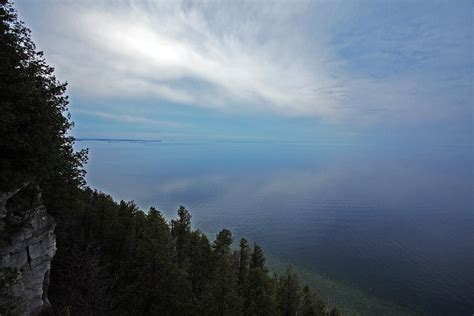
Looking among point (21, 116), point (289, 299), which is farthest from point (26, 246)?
point (289, 299)

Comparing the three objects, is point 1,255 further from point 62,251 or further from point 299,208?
point 299,208

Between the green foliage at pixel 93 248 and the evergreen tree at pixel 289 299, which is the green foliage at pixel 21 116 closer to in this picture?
the green foliage at pixel 93 248

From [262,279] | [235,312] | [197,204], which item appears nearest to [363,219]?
[197,204]

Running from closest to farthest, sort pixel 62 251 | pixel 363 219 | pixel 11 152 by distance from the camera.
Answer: pixel 11 152
pixel 62 251
pixel 363 219

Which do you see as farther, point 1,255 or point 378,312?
point 378,312

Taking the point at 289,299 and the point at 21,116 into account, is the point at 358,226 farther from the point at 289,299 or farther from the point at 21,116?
the point at 21,116

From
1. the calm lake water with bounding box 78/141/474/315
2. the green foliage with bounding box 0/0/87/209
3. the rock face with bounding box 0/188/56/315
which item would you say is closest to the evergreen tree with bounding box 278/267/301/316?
the calm lake water with bounding box 78/141/474/315

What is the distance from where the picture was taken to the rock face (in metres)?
13.9

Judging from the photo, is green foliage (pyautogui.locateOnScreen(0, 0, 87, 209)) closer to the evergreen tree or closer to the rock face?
the rock face

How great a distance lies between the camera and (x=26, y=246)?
15562 millimetres

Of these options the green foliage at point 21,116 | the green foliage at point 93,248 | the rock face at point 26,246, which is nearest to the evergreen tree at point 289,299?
the green foliage at point 93,248

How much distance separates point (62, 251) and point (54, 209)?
27.5 feet

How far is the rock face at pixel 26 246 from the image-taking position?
45.6 ft

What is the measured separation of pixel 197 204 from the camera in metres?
90.8
